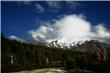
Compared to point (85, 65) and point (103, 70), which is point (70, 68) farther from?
point (103, 70)

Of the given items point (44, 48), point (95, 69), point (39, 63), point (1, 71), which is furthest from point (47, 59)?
point (1, 71)

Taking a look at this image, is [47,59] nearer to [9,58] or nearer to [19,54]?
[19,54]

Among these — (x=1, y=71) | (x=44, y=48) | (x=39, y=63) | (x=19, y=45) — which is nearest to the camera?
(x=1, y=71)

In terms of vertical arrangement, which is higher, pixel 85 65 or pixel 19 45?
pixel 19 45

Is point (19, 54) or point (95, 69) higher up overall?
point (19, 54)

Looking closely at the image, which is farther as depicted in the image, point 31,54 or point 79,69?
point 31,54

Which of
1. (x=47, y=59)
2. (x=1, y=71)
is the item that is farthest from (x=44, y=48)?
(x=1, y=71)

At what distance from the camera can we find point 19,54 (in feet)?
43.7

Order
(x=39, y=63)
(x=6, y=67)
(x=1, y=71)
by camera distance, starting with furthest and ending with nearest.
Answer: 1. (x=39, y=63)
2. (x=6, y=67)
3. (x=1, y=71)

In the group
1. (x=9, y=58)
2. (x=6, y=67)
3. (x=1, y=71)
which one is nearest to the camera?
(x=1, y=71)

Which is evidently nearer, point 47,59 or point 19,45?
point 19,45

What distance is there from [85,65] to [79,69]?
0.61m

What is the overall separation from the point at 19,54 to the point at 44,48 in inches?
222

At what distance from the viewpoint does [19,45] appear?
48.5ft
